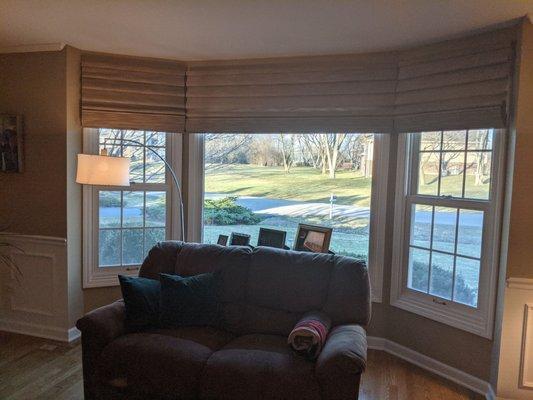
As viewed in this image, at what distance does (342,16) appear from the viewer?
245 centimetres

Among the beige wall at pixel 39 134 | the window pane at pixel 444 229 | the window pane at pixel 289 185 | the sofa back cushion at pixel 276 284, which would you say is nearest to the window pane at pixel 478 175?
the window pane at pixel 444 229

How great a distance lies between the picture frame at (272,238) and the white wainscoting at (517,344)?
1520 mm

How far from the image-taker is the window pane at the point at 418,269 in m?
3.11

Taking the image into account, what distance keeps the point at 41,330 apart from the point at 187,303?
→ 66.1 inches

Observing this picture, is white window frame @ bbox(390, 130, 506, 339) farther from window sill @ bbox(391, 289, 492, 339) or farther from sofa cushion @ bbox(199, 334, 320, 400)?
sofa cushion @ bbox(199, 334, 320, 400)

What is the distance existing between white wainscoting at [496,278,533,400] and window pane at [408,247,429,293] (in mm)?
653

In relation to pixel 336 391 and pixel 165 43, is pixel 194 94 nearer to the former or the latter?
pixel 165 43

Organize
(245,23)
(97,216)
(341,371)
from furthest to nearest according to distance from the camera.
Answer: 1. (97,216)
2. (245,23)
3. (341,371)

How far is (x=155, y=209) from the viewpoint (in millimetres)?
3672

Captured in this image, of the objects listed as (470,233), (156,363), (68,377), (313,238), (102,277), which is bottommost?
(68,377)

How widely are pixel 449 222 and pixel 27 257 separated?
131 inches

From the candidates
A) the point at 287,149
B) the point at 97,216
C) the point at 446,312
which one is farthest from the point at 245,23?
the point at 446,312

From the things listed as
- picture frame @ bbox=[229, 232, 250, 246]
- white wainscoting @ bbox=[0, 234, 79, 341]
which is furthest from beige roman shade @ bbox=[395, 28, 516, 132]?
white wainscoting @ bbox=[0, 234, 79, 341]

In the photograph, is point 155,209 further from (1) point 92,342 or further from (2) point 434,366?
(2) point 434,366
